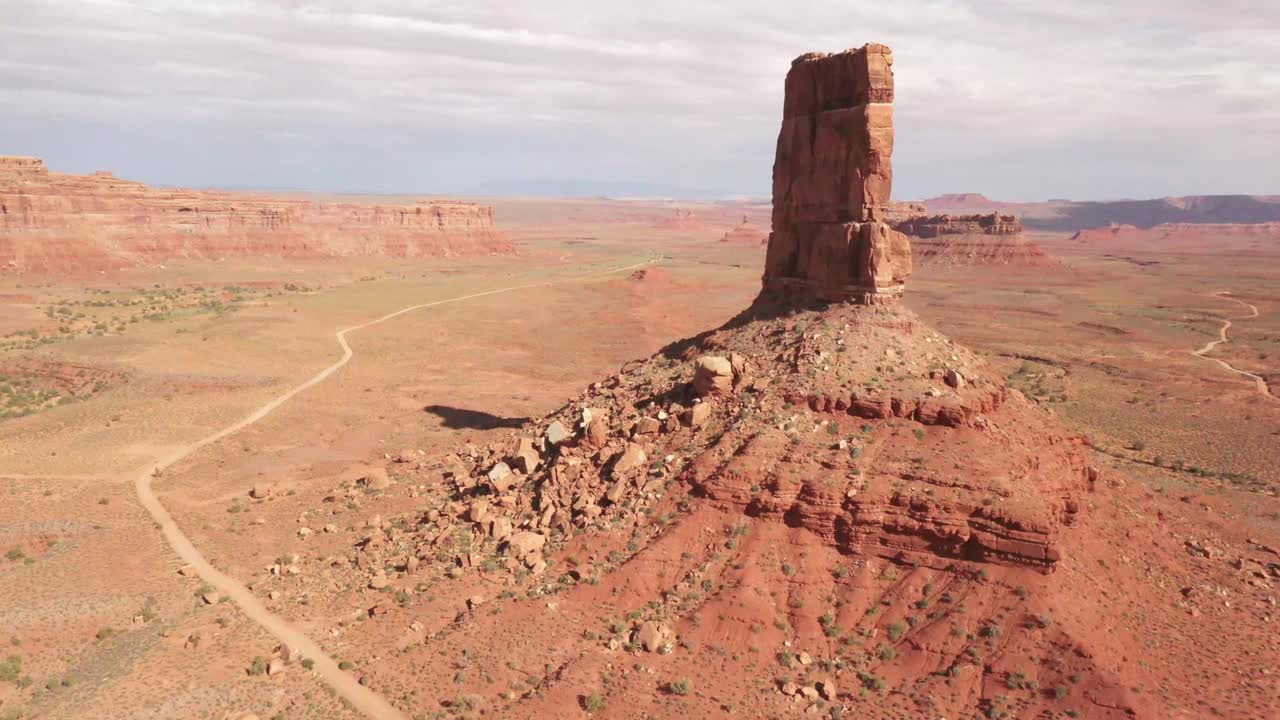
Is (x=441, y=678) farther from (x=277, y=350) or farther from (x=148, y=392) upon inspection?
(x=277, y=350)

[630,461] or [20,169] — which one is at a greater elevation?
[20,169]

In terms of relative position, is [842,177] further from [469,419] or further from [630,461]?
[469,419]

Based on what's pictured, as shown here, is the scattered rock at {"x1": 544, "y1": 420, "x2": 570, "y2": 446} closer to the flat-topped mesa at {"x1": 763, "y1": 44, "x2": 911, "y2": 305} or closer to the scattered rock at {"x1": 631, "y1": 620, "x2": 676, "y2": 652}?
the scattered rock at {"x1": 631, "y1": 620, "x2": 676, "y2": 652}

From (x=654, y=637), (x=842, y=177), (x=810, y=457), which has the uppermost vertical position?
(x=842, y=177)

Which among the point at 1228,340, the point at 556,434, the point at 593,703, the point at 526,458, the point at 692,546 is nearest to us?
the point at 593,703

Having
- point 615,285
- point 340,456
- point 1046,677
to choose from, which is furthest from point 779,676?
point 615,285

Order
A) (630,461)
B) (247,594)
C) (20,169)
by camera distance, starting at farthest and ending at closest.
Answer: (20,169), (630,461), (247,594)

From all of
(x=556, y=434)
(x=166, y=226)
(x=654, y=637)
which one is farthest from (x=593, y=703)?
(x=166, y=226)
